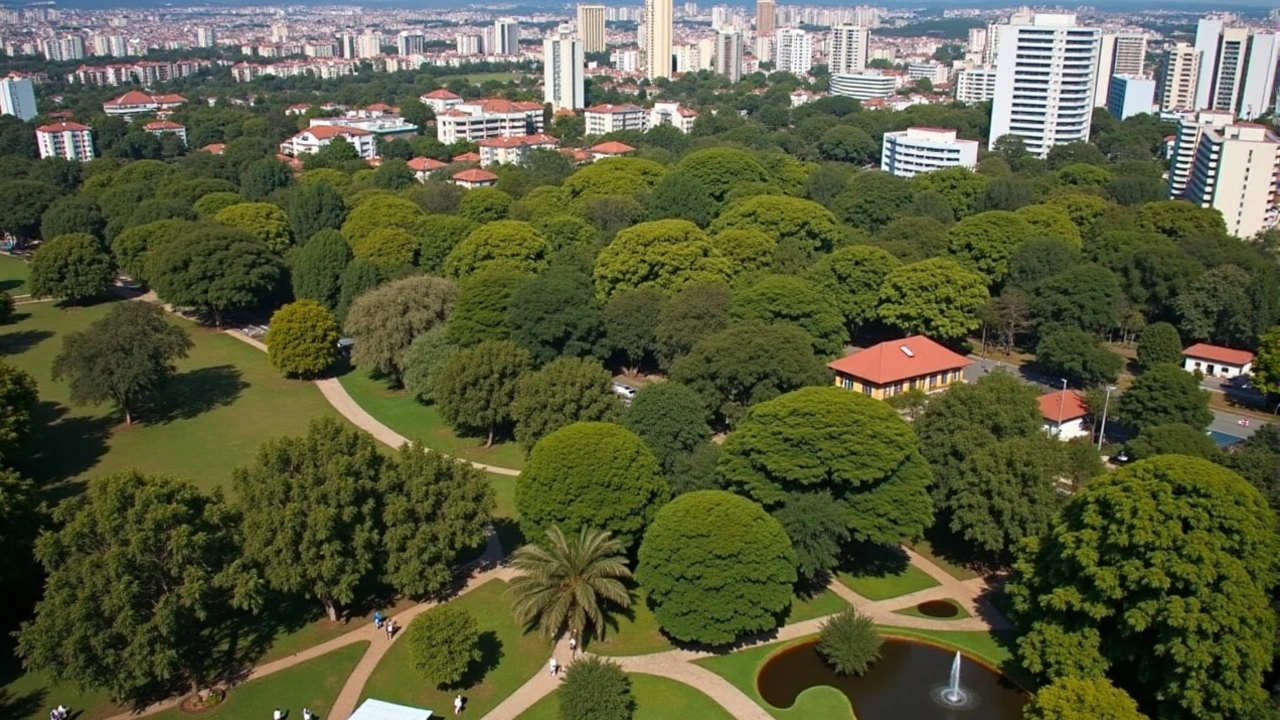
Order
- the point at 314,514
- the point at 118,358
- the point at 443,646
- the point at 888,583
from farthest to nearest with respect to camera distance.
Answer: the point at 118,358
the point at 888,583
the point at 314,514
the point at 443,646

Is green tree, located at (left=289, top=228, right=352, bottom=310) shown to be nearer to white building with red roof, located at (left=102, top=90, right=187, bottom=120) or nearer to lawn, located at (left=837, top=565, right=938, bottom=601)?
lawn, located at (left=837, top=565, right=938, bottom=601)

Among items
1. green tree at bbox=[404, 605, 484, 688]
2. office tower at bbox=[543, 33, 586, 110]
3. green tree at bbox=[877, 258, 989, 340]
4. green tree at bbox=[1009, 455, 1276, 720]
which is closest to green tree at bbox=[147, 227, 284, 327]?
green tree at bbox=[877, 258, 989, 340]

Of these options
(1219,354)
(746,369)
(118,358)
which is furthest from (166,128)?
(1219,354)

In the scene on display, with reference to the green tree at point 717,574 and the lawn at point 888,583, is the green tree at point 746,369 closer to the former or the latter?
the lawn at point 888,583

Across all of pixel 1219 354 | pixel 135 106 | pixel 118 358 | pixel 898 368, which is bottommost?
pixel 1219 354

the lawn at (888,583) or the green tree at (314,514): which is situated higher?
the green tree at (314,514)

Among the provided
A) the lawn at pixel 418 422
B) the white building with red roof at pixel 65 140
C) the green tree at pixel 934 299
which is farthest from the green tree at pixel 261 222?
the white building with red roof at pixel 65 140

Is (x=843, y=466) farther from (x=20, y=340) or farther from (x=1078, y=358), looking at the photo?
(x=20, y=340)
